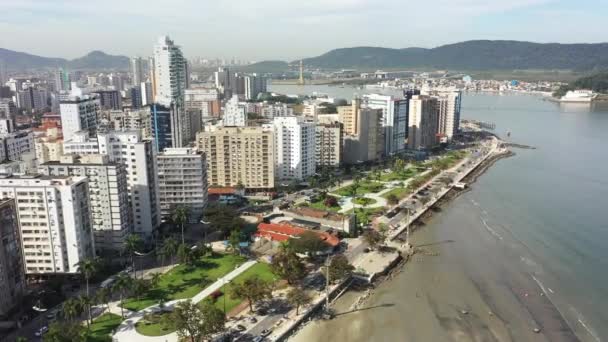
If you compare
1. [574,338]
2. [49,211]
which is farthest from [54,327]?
[574,338]

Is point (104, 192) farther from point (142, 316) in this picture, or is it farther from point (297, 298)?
point (297, 298)

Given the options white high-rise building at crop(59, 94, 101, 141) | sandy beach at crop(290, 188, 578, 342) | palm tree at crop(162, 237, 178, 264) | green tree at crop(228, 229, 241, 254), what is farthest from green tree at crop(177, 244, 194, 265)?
white high-rise building at crop(59, 94, 101, 141)

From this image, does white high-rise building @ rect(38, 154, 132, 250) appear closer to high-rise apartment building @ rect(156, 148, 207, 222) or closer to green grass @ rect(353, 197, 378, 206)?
high-rise apartment building @ rect(156, 148, 207, 222)

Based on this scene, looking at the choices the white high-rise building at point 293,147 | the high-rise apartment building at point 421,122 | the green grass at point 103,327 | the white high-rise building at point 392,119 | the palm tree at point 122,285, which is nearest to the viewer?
the green grass at point 103,327

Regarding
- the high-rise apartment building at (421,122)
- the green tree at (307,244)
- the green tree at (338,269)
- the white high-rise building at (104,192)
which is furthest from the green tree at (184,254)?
the high-rise apartment building at (421,122)

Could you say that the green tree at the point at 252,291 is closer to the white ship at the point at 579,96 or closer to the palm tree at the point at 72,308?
the palm tree at the point at 72,308

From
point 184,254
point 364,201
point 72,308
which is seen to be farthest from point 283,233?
point 72,308

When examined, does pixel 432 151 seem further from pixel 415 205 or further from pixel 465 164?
pixel 415 205

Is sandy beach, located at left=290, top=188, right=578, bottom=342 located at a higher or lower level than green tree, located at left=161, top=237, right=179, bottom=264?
lower
